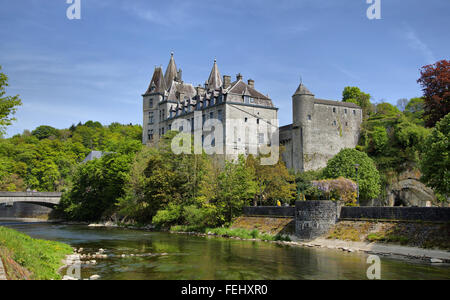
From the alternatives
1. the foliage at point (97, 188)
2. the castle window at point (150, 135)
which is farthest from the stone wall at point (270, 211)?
the castle window at point (150, 135)

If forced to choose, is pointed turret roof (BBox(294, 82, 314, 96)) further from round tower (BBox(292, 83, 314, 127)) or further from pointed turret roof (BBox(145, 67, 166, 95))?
pointed turret roof (BBox(145, 67, 166, 95))

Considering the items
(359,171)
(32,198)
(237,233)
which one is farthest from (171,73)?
(237,233)

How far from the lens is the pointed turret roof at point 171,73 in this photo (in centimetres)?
8444

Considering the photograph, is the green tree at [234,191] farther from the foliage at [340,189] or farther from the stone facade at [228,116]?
the stone facade at [228,116]

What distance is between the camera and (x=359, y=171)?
48562mm

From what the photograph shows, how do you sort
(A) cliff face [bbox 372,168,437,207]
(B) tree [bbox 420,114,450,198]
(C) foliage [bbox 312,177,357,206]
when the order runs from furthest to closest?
1. (A) cliff face [bbox 372,168,437,207]
2. (C) foliage [bbox 312,177,357,206]
3. (B) tree [bbox 420,114,450,198]

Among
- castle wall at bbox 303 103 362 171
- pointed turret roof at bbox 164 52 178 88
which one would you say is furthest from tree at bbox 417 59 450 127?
pointed turret roof at bbox 164 52 178 88

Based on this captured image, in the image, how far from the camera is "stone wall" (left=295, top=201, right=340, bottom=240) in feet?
104

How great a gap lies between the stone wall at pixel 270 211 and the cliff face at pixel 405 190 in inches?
815

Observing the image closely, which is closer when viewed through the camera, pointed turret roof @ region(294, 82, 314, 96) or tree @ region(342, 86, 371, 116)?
pointed turret roof @ region(294, 82, 314, 96)

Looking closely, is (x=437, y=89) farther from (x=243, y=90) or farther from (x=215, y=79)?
(x=215, y=79)

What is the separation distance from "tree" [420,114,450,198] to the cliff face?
26251 millimetres
